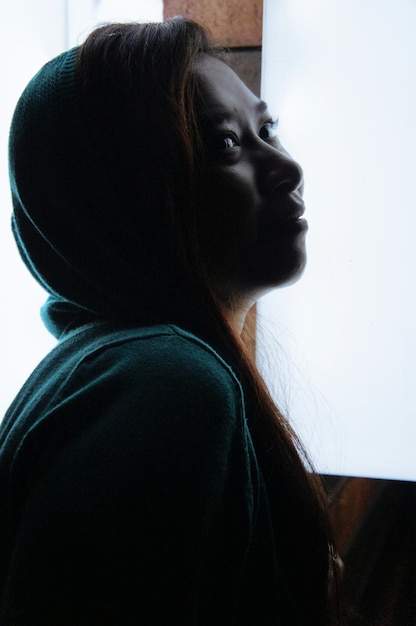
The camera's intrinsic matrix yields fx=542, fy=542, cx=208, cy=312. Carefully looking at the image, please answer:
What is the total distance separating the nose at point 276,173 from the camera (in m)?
0.65

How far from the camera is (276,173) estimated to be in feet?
2.13

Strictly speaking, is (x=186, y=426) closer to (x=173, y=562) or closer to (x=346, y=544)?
(x=173, y=562)

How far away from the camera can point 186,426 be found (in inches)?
17.7

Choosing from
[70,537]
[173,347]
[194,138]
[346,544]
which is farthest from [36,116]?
[346,544]

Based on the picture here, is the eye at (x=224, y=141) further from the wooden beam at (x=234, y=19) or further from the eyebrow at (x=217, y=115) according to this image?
the wooden beam at (x=234, y=19)

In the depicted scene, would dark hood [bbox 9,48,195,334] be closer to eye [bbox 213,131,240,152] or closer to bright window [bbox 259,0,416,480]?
eye [bbox 213,131,240,152]

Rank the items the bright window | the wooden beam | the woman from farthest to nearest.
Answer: the wooden beam < the bright window < the woman

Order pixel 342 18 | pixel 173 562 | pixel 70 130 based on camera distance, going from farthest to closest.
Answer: pixel 342 18
pixel 70 130
pixel 173 562

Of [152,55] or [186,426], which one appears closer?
[186,426]

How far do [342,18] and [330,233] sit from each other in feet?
1.17

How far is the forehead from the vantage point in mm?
628

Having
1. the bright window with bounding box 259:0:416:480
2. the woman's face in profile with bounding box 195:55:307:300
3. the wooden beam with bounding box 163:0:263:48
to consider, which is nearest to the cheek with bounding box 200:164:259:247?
the woman's face in profile with bounding box 195:55:307:300

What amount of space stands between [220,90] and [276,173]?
4.6 inches

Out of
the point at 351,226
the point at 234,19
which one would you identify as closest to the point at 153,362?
the point at 351,226
